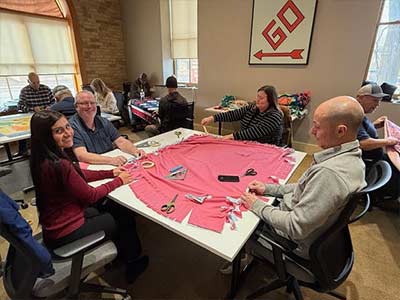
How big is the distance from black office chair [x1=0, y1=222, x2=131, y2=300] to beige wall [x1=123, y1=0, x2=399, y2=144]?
12.0 feet

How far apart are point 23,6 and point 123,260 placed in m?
5.11

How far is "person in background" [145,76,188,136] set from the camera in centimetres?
312

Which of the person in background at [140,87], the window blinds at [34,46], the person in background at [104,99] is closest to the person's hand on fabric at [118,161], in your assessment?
the person in background at [104,99]

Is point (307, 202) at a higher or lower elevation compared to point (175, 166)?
higher

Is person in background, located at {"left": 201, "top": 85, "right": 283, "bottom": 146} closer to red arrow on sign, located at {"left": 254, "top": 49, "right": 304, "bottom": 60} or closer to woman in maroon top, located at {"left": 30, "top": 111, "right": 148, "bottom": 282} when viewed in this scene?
woman in maroon top, located at {"left": 30, "top": 111, "right": 148, "bottom": 282}

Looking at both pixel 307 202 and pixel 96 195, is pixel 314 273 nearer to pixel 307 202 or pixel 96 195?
pixel 307 202

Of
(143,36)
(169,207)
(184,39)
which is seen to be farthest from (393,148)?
(143,36)

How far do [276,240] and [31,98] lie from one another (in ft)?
13.7

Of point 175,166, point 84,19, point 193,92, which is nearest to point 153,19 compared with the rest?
point 84,19

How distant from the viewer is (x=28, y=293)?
95 cm

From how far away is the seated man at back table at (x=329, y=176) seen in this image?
0.88m

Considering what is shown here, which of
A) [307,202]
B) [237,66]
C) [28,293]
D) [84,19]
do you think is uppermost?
[84,19]

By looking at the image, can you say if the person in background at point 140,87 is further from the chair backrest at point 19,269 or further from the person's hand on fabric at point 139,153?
the chair backrest at point 19,269

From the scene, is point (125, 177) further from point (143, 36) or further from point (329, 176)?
point (143, 36)
